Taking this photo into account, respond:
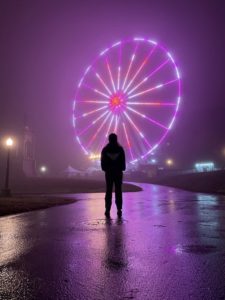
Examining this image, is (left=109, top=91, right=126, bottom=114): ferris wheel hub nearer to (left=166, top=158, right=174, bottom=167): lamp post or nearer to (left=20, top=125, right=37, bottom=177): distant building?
(left=20, top=125, right=37, bottom=177): distant building

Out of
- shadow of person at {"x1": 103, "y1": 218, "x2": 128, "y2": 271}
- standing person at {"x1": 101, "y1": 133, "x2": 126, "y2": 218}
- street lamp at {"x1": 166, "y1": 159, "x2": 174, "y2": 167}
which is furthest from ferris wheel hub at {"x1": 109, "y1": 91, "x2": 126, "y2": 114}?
street lamp at {"x1": 166, "y1": 159, "x2": 174, "y2": 167}

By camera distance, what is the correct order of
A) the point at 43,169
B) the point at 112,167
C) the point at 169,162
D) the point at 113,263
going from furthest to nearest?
the point at 169,162 < the point at 43,169 < the point at 112,167 < the point at 113,263

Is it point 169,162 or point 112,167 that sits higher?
point 169,162

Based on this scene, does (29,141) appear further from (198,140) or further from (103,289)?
(103,289)

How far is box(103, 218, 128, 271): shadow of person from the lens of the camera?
3295 millimetres

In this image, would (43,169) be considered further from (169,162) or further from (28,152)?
(169,162)

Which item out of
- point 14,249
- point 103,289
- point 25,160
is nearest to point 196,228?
point 14,249

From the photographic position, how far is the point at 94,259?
11.6ft

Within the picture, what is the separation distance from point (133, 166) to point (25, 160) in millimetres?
27751

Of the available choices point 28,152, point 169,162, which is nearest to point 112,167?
point 28,152

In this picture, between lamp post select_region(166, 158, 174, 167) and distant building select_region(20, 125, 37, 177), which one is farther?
lamp post select_region(166, 158, 174, 167)

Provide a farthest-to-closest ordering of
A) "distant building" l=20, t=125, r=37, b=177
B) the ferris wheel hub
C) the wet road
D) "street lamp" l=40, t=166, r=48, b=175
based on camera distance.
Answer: "street lamp" l=40, t=166, r=48, b=175, "distant building" l=20, t=125, r=37, b=177, the ferris wheel hub, the wet road

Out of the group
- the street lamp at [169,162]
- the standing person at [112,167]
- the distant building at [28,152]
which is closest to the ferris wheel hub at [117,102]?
the distant building at [28,152]

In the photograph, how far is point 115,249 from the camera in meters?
4.02
